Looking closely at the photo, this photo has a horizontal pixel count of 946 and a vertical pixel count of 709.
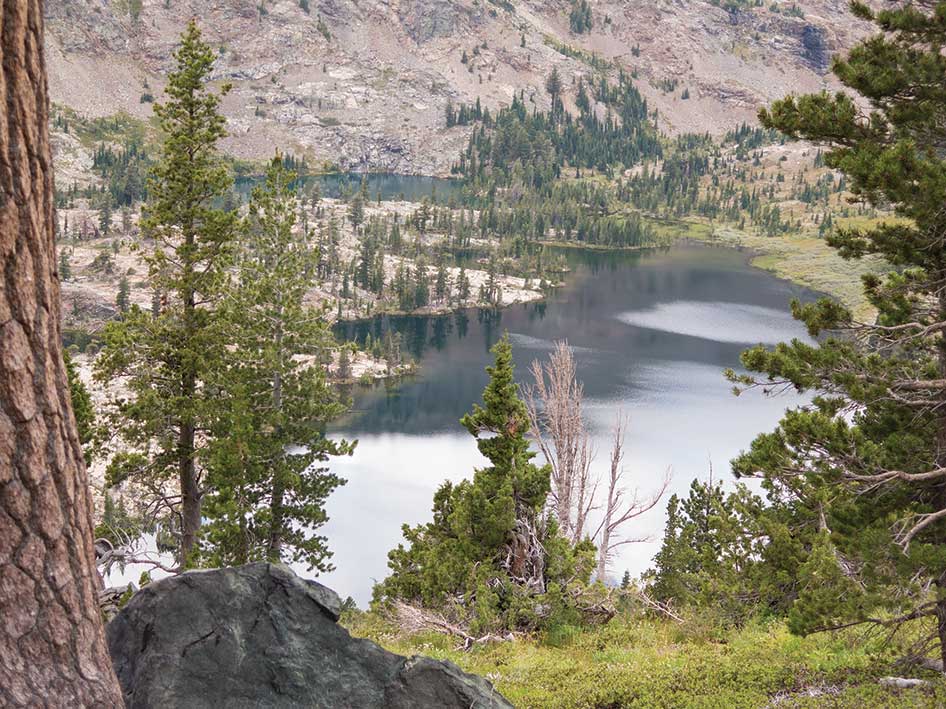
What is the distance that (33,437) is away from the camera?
553 centimetres

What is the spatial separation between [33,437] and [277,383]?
22446 mm

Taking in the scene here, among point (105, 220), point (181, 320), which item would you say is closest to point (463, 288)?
point (105, 220)

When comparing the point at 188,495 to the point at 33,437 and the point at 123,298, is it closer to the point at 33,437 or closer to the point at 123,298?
the point at 33,437

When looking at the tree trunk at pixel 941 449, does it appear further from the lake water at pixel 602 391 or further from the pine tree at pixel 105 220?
the pine tree at pixel 105 220

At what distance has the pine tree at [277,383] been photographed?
25953 mm

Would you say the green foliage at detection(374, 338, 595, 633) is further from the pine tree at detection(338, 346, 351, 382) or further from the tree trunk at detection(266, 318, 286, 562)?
the pine tree at detection(338, 346, 351, 382)

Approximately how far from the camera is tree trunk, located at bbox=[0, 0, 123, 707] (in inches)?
212

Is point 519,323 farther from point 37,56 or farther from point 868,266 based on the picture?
point 37,56

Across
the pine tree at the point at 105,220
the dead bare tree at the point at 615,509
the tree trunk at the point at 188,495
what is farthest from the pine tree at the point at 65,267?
the tree trunk at the point at 188,495

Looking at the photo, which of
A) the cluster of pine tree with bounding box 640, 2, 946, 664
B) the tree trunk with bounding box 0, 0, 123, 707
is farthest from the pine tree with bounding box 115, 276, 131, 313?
the tree trunk with bounding box 0, 0, 123, 707

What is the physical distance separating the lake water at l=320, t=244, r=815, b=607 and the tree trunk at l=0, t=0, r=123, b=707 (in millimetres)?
42933

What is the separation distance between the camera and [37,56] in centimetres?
552

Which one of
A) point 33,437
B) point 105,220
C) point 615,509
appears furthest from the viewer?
point 105,220

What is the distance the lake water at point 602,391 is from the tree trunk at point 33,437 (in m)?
42.9
